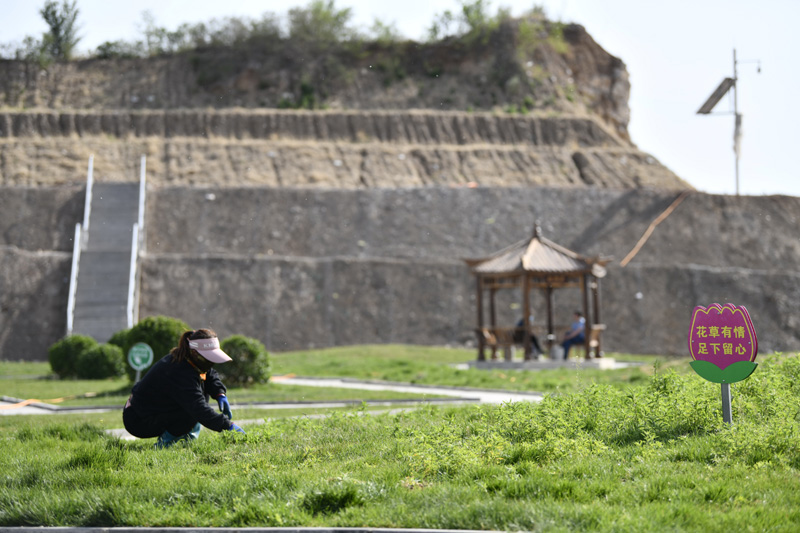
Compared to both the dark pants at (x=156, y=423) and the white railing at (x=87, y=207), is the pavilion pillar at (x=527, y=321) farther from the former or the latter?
the white railing at (x=87, y=207)

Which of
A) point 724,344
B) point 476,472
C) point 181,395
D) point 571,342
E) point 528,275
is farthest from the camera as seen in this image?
point 571,342

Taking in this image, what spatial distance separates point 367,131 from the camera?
160 feet

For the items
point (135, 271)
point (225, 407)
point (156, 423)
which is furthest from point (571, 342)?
point (156, 423)

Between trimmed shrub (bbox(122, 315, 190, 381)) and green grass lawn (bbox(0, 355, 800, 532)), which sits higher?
trimmed shrub (bbox(122, 315, 190, 381))

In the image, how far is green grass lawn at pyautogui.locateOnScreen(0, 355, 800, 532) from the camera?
5410 millimetres

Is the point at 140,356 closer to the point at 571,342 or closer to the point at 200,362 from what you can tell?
the point at 200,362

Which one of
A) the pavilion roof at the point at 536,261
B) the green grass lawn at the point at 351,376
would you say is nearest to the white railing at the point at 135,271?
the green grass lawn at the point at 351,376

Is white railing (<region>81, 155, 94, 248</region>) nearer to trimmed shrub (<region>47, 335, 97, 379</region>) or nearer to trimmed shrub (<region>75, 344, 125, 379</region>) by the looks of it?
trimmed shrub (<region>47, 335, 97, 379</region>)

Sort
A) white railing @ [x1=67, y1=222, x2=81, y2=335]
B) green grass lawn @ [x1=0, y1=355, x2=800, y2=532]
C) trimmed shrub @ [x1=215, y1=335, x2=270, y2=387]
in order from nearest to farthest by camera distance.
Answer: green grass lawn @ [x1=0, y1=355, x2=800, y2=532], trimmed shrub @ [x1=215, y1=335, x2=270, y2=387], white railing @ [x1=67, y1=222, x2=81, y2=335]

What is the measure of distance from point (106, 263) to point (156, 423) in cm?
2638

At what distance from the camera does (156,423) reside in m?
8.02

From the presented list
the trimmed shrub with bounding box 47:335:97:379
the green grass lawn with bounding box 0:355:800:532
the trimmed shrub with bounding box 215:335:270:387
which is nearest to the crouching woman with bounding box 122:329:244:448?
the green grass lawn with bounding box 0:355:800:532

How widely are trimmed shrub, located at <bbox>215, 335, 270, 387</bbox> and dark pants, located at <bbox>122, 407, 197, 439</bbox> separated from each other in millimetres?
8964

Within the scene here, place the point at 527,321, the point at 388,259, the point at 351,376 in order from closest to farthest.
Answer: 1. the point at 351,376
2. the point at 527,321
3. the point at 388,259
